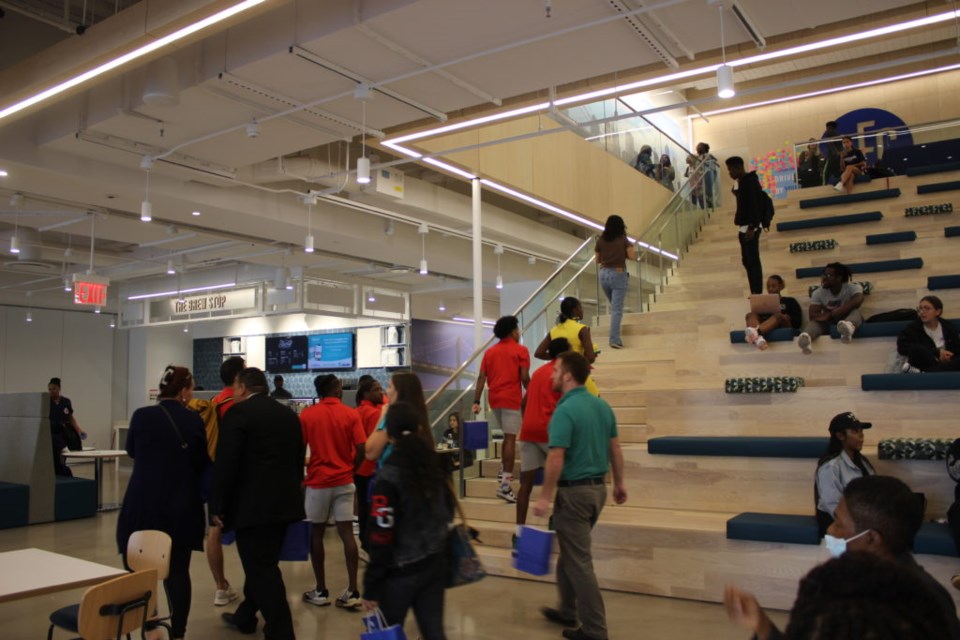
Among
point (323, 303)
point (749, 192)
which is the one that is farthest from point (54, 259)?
point (749, 192)

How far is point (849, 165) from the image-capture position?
39.6 ft

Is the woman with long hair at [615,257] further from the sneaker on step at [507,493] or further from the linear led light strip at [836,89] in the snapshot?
the linear led light strip at [836,89]

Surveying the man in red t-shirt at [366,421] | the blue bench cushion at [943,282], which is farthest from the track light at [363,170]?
the blue bench cushion at [943,282]

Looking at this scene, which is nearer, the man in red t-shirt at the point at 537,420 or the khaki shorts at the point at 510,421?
the man in red t-shirt at the point at 537,420

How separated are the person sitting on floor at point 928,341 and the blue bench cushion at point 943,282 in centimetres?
132

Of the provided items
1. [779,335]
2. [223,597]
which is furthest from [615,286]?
[223,597]

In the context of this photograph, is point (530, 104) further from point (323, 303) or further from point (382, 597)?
point (323, 303)

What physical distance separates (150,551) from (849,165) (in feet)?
38.3

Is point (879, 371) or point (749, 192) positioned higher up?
point (749, 192)

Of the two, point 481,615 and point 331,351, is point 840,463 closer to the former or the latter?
point 481,615

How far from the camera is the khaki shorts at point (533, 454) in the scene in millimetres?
5434

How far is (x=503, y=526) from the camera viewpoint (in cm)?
632

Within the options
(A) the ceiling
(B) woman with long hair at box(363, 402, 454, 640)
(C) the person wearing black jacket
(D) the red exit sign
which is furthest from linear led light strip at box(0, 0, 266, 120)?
(C) the person wearing black jacket

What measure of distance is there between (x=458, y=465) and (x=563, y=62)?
12.2ft
